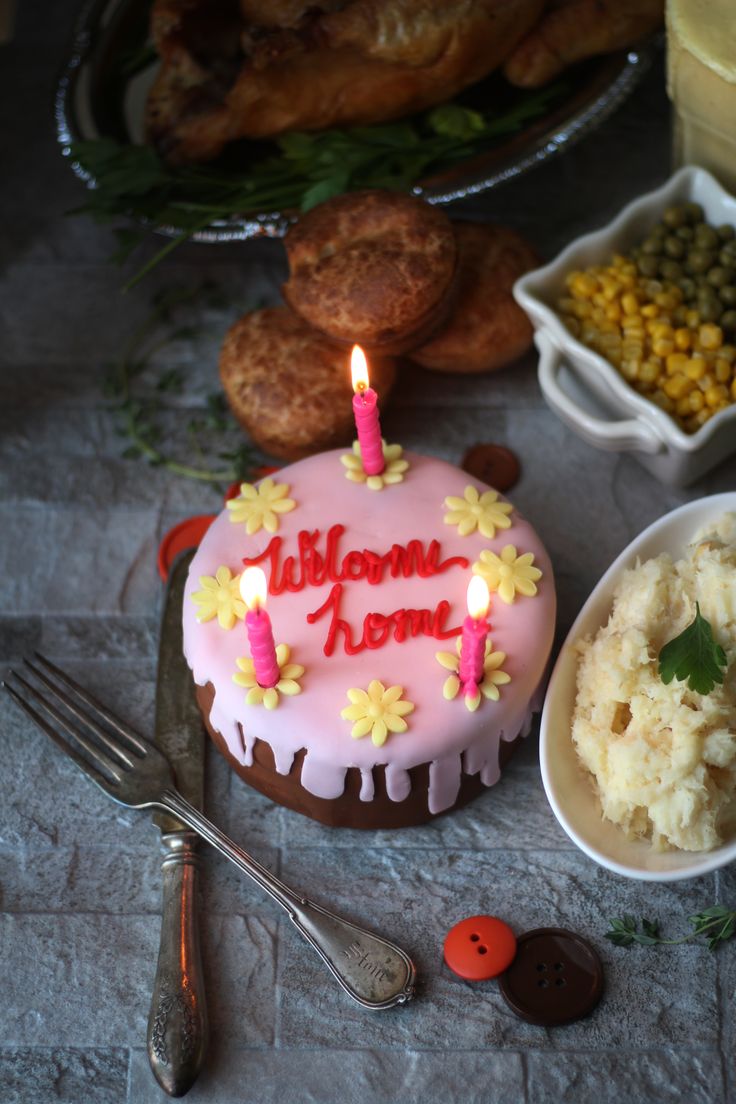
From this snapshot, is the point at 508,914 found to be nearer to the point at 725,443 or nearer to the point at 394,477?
the point at 394,477

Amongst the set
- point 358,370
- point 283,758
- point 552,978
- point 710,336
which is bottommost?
point 552,978

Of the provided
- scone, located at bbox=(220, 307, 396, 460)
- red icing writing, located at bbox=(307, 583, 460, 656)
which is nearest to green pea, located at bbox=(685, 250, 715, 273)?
scone, located at bbox=(220, 307, 396, 460)

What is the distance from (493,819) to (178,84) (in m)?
1.44

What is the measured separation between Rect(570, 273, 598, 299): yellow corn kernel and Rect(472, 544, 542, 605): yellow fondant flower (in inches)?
21.6

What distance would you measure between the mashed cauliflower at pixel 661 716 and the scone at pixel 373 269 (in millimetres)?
579

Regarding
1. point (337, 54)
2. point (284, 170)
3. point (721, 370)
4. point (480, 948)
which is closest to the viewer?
point (480, 948)

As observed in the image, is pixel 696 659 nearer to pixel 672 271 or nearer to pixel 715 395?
pixel 715 395

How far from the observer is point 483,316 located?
2.07 meters

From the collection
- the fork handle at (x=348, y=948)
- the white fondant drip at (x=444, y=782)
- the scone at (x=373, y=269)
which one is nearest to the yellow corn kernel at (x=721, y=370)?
the scone at (x=373, y=269)

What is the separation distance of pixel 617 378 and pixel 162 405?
856 mm

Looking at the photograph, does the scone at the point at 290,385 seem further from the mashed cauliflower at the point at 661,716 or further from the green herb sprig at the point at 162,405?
the mashed cauliflower at the point at 661,716

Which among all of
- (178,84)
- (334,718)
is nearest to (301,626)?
(334,718)

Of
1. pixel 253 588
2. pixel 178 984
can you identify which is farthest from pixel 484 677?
pixel 178 984

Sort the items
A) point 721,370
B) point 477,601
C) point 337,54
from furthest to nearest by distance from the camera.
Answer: point 337,54 < point 721,370 < point 477,601
